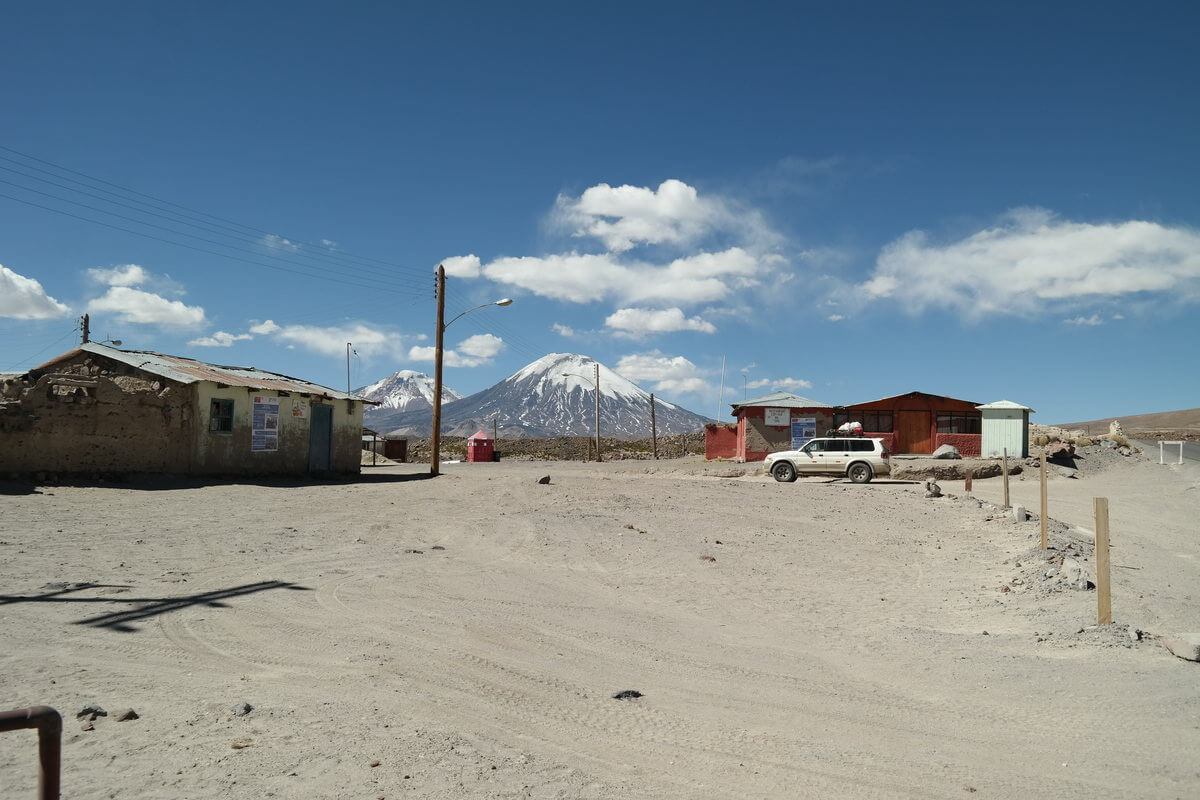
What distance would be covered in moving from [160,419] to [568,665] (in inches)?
658

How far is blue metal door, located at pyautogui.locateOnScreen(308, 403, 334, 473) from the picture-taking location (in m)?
23.6

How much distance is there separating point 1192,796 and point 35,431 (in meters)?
20.6

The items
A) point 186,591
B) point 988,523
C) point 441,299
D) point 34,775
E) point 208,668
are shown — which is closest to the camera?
point 34,775

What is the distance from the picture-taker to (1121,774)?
4.73 m

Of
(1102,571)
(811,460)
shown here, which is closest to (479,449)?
(811,460)

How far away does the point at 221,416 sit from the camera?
20719 mm

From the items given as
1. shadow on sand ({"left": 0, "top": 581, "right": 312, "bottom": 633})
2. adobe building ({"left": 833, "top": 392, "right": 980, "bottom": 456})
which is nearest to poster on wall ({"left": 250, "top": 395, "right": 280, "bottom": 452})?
shadow on sand ({"left": 0, "top": 581, "right": 312, "bottom": 633})

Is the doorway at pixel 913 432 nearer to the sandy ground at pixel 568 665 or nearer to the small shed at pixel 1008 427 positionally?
the small shed at pixel 1008 427

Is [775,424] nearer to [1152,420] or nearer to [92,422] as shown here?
[92,422]

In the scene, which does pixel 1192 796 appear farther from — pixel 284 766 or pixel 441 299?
pixel 441 299

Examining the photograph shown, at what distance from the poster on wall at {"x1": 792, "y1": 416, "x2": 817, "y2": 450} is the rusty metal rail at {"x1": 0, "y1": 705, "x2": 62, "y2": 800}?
1520 inches

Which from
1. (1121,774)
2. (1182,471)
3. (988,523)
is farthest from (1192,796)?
(1182,471)

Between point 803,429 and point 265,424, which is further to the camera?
point 803,429

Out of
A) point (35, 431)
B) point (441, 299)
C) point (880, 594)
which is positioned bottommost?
point (880, 594)
